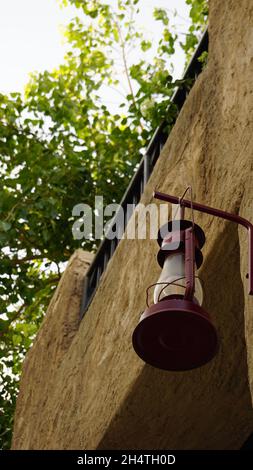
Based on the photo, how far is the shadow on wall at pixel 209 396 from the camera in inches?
140

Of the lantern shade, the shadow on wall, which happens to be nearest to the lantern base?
the lantern shade

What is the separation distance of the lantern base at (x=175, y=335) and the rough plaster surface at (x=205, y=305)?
0.18 metres

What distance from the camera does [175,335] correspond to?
109 inches

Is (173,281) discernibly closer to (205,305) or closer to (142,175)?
(205,305)

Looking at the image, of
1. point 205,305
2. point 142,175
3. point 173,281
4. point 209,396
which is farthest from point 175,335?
point 142,175

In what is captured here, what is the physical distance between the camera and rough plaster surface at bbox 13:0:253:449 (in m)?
3.54

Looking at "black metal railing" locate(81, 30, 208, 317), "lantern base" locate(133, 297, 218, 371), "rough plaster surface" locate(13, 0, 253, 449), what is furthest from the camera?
"black metal railing" locate(81, 30, 208, 317)

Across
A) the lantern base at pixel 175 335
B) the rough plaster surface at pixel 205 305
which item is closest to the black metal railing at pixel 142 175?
the rough plaster surface at pixel 205 305

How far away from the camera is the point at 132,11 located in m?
10.4

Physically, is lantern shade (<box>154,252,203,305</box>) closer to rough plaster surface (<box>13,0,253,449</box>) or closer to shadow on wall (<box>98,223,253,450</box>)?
rough plaster surface (<box>13,0,253,449</box>)

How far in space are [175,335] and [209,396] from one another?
1.24 metres

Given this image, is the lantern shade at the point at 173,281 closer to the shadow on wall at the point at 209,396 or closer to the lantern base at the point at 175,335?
the lantern base at the point at 175,335

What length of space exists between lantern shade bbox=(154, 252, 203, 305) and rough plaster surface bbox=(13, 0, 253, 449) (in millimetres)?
235
